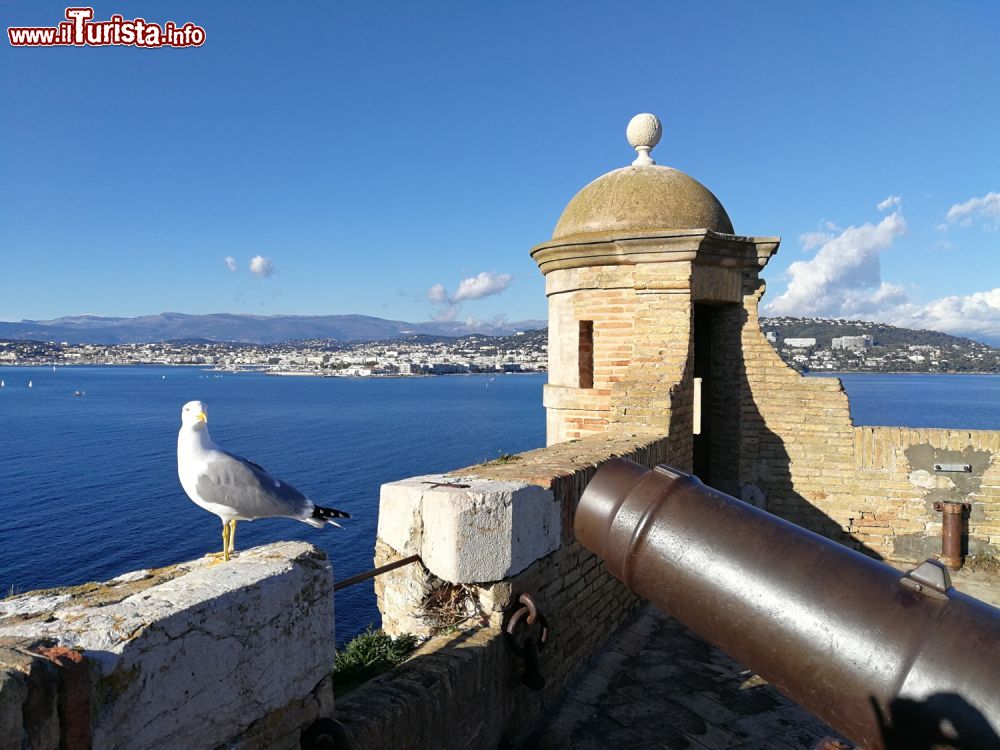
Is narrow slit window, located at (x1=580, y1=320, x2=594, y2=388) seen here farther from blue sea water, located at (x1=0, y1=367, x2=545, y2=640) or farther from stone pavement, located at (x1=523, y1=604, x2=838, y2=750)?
blue sea water, located at (x1=0, y1=367, x2=545, y2=640)

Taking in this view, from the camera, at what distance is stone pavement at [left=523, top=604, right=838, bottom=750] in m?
3.58

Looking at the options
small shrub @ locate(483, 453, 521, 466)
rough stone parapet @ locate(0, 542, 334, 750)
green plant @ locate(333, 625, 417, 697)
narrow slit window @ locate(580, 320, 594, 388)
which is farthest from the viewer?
narrow slit window @ locate(580, 320, 594, 388)

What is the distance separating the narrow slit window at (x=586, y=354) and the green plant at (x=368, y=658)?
16.4 feet

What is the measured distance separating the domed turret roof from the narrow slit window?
43.5 inches

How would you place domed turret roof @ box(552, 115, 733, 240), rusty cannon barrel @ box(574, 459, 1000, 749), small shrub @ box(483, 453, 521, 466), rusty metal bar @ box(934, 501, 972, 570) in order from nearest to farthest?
1. rusty cannon barrel @ box(574, 459, 1000, 749)
2. small shrub @ box(483, 453, 521, 466)
3. rusty metal bar @ box(934, 501, 972, 570)
4. domed turret roof @ box(552, 115, 733, 240)

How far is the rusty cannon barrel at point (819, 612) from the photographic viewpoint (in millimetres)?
1695

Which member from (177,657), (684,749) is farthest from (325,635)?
(684,749)

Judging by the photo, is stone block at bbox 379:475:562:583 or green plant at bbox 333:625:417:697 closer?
green plant at bbox 333:625:417:697

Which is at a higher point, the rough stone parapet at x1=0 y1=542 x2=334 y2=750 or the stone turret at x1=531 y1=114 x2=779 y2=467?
the stone turret at x1=531 y1=114 x2=779 y2=467

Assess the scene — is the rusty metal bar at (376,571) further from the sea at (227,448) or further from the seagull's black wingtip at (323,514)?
the sea at (227,448)

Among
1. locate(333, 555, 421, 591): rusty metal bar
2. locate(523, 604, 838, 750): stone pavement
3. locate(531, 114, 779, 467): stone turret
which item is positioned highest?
locate(531, 114, 779, 467): stone turret

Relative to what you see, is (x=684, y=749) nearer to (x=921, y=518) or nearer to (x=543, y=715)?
(x=543, y=715)

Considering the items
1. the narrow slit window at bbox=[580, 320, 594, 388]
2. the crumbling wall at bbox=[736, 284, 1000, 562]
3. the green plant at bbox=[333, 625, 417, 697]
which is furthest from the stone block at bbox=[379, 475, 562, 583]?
the crumbling wall at bbox=[736, 284, 1000, 562]

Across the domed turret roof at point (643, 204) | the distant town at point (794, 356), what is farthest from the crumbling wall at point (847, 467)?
the distant town at point (794, 356)
